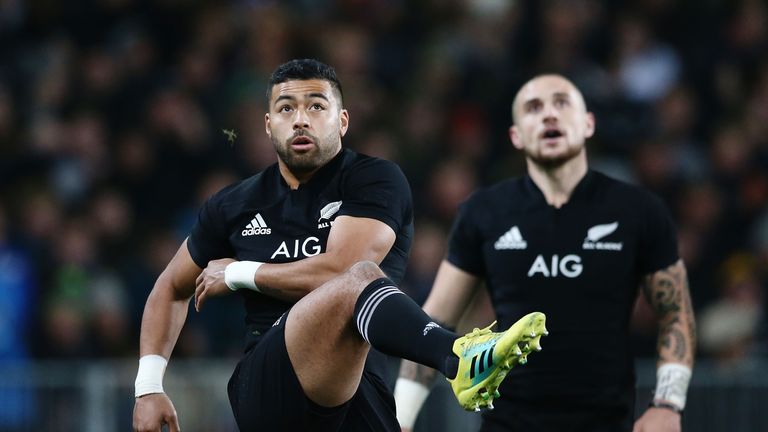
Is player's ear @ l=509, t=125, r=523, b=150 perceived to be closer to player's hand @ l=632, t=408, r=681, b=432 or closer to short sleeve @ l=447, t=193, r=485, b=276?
short sleeve @ l=447, t=193, r=485, b=276

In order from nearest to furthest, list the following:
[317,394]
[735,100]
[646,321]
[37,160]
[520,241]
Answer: [317,394] → [520,241] → [646,321] → [37,160] → [735,100]

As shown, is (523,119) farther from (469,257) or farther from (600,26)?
(600,26)

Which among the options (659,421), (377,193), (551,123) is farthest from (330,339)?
(551,123)

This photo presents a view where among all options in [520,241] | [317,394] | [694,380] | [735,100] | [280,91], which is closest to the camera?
[317,394]

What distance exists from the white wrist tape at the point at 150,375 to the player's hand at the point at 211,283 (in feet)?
1.32

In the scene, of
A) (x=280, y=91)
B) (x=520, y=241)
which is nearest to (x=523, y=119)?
(x=520, y=241)

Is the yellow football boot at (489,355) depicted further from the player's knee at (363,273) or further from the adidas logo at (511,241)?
the adidas logo at (511,241)

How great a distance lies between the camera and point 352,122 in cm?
1171

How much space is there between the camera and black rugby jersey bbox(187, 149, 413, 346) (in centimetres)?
575

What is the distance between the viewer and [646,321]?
10.5 meters

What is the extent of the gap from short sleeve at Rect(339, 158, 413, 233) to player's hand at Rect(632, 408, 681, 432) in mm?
1335

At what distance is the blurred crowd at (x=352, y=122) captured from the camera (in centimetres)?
1059

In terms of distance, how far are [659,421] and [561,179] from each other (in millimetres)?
1233

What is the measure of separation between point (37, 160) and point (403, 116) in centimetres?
303
